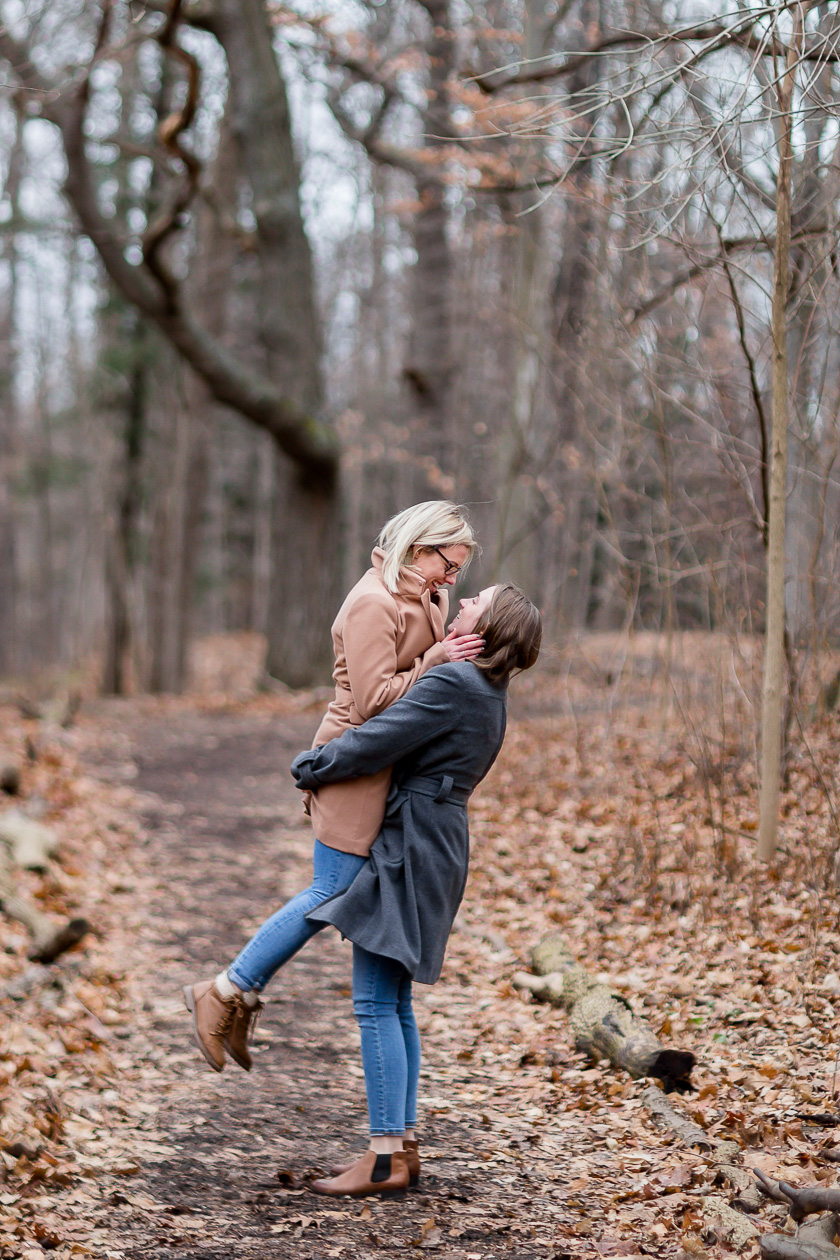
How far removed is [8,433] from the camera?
25.5m

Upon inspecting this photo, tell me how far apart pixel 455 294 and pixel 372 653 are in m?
Result: 20.5

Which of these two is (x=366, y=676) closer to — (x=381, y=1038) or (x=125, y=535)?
(x=381, y=1038)

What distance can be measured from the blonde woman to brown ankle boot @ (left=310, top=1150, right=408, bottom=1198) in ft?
1.67

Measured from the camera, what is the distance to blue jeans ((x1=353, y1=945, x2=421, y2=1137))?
328cm

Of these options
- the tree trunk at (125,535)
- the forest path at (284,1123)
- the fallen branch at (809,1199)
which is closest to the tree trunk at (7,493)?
the tree trunk at (125,535)

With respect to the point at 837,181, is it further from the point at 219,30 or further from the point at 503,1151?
the point at 219,30

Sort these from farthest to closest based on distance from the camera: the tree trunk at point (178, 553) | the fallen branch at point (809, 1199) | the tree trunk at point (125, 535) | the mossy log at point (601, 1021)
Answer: the tree trunk at point (125, 535) < the tree trunk at point (178, 553) < the mossy log at point (601, 1021) < the fallen branch at point (809, 1199)

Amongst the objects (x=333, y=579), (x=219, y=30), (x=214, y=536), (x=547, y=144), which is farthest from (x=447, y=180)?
(x=214, y=536)

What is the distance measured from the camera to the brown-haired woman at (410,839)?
3178 mm

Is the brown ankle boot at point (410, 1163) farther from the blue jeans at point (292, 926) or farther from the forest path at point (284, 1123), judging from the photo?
the blue jeans at point (292, 926)

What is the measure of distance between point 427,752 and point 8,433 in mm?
24716

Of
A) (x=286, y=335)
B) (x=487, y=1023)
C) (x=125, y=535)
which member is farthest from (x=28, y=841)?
(x=125, y=535)

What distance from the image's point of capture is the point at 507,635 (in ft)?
10.5

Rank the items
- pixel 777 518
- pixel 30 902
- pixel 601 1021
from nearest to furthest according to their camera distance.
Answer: pixel 601 1021 < pixel 777 518 < pixel 30 902
